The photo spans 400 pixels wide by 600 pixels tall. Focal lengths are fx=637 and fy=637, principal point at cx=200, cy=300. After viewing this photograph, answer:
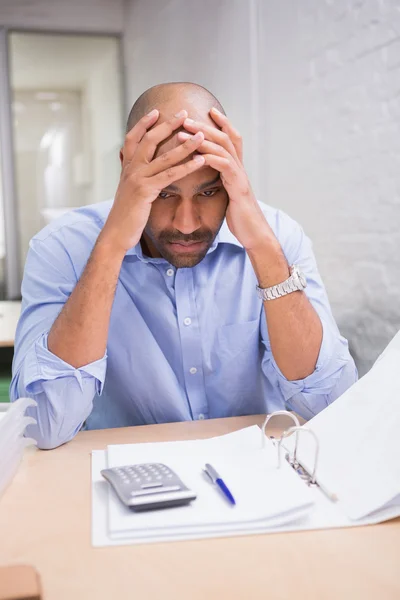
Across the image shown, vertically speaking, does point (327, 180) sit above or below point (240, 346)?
above

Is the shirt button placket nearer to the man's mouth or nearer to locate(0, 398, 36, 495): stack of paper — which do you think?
the man's mouth

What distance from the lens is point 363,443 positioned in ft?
3.05

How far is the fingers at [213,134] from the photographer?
1.17m

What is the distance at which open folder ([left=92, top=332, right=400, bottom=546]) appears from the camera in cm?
75

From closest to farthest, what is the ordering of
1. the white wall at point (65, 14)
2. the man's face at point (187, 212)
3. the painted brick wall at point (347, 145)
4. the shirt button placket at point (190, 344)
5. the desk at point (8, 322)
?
the man's face at point (187, 212) → the shirt button placket at point (190, 344) → the painted brick wall at point (347, 145) → the desk at point (8, 322) → the white wall at point (65, 14)

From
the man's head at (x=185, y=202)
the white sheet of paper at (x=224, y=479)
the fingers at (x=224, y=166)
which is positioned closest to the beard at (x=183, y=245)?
the man's head at (x=185, y=202)

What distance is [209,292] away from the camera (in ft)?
4.56

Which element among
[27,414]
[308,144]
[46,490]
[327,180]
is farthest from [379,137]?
[46,490]

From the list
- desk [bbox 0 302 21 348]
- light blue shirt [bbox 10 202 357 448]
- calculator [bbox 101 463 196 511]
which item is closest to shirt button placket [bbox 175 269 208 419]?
light blue shirt [bbox 10 202 357 448]

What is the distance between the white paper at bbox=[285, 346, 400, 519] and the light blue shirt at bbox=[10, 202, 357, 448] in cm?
20

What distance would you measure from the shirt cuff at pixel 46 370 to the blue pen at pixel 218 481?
1.18ft

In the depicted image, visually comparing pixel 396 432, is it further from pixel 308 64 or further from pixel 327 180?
pixel 308 64

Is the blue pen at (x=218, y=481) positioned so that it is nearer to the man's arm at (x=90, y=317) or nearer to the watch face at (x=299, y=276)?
the man's arm at (x=90, y=317)

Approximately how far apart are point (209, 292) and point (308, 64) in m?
1.18
